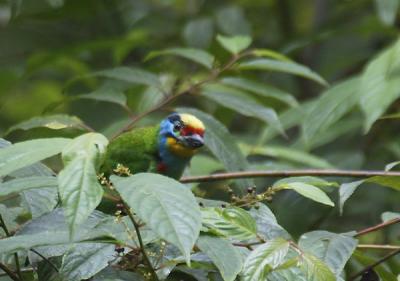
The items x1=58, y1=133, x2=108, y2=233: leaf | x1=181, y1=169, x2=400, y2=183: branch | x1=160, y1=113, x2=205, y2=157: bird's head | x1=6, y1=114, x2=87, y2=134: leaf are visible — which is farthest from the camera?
x1=160, y1=113, x2=205, y2=157: bird's head

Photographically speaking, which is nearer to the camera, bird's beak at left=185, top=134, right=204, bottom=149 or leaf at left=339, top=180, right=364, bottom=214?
leaf at left=339, top=180, right=364, bottom=214

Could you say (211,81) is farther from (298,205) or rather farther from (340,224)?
(340,224)

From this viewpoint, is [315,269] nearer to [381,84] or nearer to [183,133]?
[183,133]

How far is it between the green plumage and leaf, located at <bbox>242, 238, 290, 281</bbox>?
154 centimetres

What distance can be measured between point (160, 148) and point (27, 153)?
5.81 ft

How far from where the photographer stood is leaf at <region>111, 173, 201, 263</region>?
163cm

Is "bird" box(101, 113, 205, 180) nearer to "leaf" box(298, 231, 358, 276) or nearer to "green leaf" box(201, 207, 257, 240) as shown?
"leaf" box(298, 231, 358, 276)

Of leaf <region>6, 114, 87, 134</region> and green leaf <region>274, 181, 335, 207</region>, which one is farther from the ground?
green leaf <region>274, 181, 335, 207</region>

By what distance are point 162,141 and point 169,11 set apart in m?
2.21

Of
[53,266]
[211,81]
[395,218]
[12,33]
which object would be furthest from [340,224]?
[53,266]

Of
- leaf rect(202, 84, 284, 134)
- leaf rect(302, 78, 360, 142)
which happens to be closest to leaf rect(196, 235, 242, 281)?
leaf rect(202, 84, 284, 134)

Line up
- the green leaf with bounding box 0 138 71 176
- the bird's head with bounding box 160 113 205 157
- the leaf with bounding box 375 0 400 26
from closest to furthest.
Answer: the green leaf with bounding box 0 138 71 176 < the bird's head with bounding box 160 113 205 157 < the leaf with bounding box 375 0 400 26

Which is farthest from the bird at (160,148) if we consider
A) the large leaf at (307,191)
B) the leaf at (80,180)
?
the leaf at (80,180)

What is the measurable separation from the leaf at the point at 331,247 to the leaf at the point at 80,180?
0.59m
